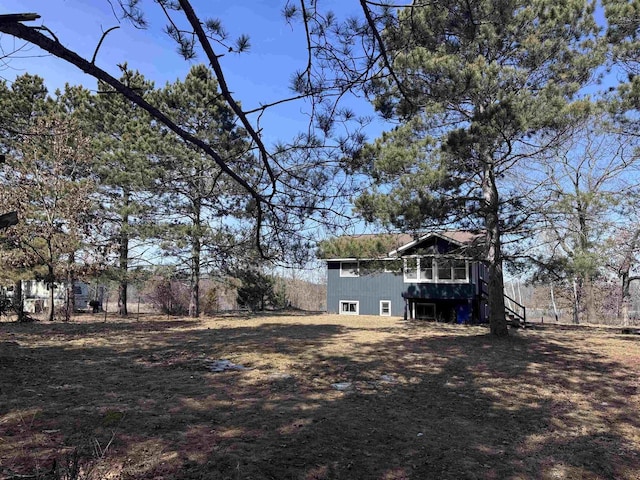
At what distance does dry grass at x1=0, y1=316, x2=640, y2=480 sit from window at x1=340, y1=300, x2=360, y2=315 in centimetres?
1242

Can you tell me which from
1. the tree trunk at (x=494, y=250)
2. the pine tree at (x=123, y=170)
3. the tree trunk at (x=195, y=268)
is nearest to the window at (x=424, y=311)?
the tree trunk at (x=494, y=250)

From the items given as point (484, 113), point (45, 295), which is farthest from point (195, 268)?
point (45, 295)

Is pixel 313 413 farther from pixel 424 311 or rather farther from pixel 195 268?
pixel 424 311

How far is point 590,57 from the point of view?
7.79 m

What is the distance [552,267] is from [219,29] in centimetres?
983

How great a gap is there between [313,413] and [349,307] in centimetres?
1706

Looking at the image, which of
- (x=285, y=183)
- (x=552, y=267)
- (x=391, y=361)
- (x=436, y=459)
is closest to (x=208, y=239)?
(x=391, y=361)

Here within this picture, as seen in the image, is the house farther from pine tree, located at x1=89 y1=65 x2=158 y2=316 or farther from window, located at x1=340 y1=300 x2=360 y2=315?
window, located at x1=340 y1=300 x2=360 y2=315

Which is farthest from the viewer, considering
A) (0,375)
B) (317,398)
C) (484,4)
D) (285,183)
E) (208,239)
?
(208,239)

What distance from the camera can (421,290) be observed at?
18438mm

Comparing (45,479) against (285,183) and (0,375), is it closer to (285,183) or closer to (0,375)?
(285,183)

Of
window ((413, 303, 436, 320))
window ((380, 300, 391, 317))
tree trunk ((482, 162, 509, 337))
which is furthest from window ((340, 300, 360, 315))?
tree trunk ((482, 162, 509, 337))

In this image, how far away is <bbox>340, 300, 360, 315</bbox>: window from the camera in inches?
820

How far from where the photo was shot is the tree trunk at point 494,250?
938 centimetres
